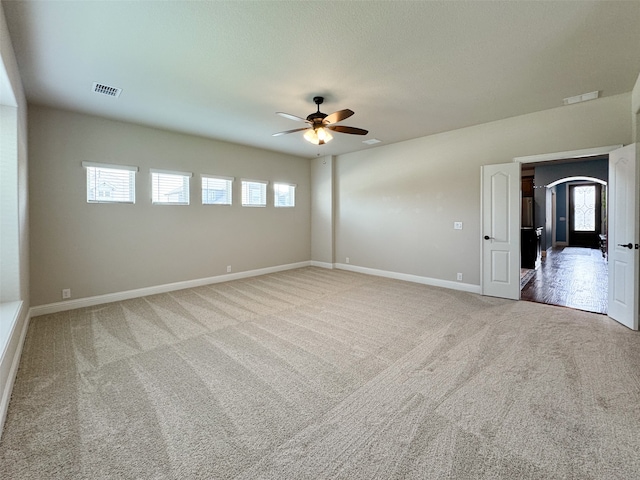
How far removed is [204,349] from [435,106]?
422 centimetres

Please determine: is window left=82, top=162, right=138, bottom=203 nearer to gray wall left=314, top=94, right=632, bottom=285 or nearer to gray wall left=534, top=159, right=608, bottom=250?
gray wall left=314, top=94, right=632, bottom=285

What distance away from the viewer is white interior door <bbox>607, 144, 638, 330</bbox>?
11.3 ft

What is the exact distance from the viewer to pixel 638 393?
222cm

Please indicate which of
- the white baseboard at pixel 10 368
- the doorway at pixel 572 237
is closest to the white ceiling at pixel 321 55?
the white baseboard at pixel 10 368

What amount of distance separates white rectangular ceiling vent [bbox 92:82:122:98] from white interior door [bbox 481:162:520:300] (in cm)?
537

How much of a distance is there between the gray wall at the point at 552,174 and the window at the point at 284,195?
7.73m

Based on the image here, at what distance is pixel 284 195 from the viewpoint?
7250mm

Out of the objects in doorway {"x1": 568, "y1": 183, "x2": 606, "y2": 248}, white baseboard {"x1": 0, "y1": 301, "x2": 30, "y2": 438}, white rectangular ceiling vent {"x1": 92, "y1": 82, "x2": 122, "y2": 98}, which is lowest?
white baseboard {"x1": 0, "y1": 301, "x2": 30, "y2": 438}

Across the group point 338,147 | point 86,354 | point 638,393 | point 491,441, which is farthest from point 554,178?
point 86,354

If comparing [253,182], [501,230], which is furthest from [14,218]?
[501,230]

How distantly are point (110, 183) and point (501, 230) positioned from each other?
20.5ft

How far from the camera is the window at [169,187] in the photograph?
201 inches

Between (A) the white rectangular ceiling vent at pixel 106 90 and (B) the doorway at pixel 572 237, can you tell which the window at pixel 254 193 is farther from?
(B) the doorway at pixel 572 237

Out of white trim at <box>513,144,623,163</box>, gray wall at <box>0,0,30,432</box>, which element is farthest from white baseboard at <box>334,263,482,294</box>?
gray wall at <box>0,0,30,432</box>
